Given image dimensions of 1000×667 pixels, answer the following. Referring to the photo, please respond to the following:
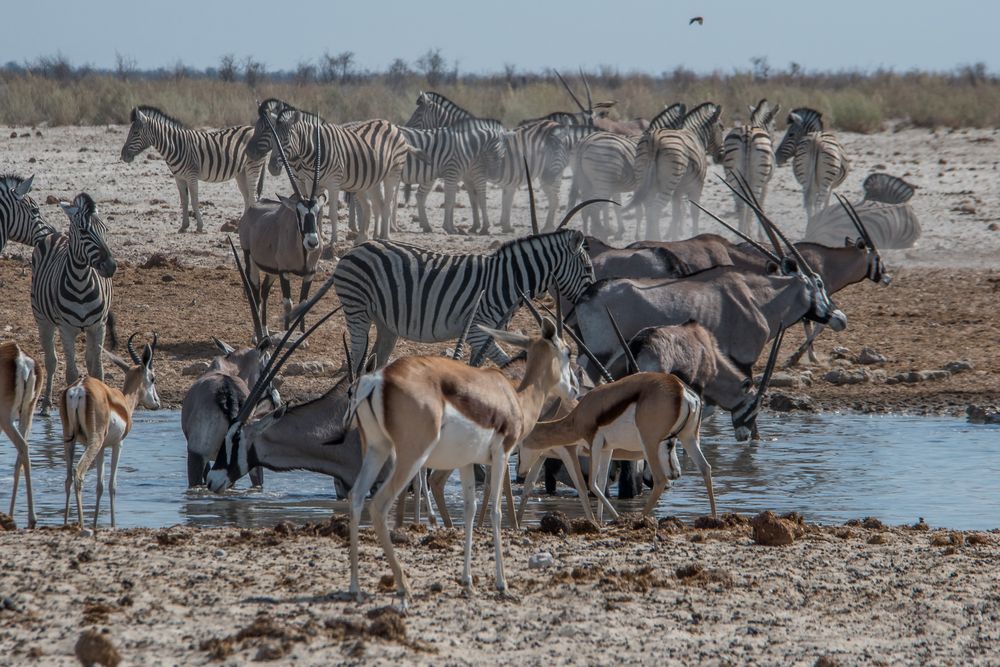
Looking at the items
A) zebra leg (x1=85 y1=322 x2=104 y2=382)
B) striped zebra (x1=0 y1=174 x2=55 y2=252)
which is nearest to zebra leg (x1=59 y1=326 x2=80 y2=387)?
zebra leg (x1=85 y1=322 x2=104 y2=382)

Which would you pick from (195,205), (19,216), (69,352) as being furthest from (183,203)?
(69,352)

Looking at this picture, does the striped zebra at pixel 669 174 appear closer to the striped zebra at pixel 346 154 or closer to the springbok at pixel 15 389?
the striped zebra at pixel 346 154

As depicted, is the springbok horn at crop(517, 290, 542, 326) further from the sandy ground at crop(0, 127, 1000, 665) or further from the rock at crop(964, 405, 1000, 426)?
the rock at crop(964, 405, 1000, 426)

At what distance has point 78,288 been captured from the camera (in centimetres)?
1081

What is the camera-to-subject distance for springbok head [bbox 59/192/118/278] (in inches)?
427

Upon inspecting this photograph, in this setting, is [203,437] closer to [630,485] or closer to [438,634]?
[630,485]

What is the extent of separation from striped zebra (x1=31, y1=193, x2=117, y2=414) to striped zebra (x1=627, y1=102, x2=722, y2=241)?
962cm

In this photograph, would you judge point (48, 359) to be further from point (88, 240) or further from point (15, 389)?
point (15, 389)

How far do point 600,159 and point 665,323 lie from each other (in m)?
10.8

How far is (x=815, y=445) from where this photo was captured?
10047 mm

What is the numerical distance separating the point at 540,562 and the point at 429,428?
3.45 ft

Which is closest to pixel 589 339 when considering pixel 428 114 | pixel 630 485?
pixel 630 485

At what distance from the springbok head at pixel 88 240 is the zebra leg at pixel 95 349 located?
0.43m

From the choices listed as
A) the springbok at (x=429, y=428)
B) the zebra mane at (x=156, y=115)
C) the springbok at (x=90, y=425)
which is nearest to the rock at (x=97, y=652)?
the springbok at (x=429, y=428)
